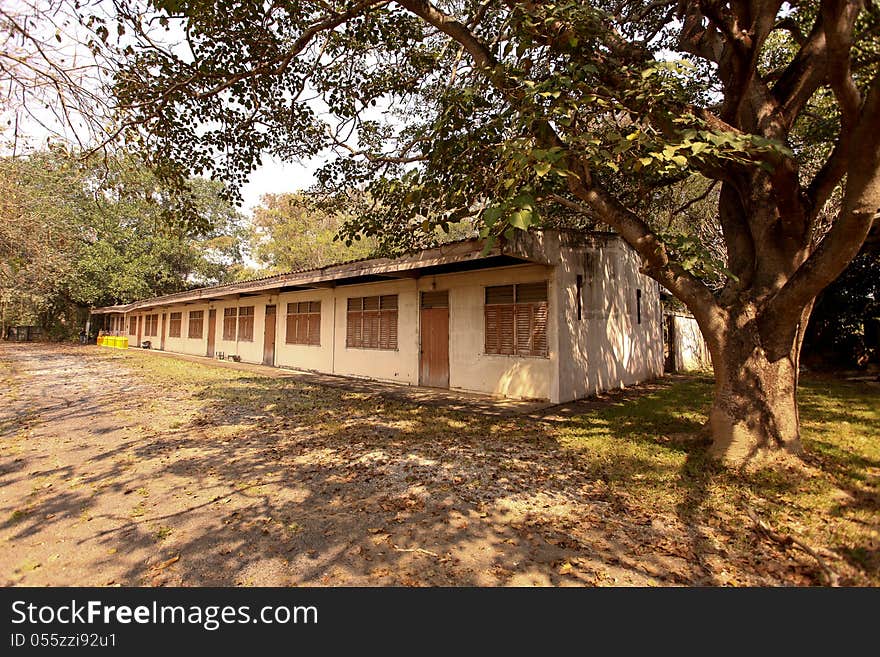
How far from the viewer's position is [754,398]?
4.90 meters

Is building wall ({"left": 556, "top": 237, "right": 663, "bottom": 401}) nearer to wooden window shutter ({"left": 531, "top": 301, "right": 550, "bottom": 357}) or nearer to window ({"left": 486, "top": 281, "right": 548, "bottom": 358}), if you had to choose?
wooden window shutter ({"left": 531, "top": 301, "right": 550, "bottom": 357})

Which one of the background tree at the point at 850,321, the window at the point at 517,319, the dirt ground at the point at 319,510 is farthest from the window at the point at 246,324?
the background tree at the point at 850,321

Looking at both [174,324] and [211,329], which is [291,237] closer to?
[174,324]

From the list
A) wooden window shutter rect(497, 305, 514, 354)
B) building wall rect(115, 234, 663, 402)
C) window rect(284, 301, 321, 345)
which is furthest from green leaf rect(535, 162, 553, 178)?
window rect(284, 301, 321, 345)

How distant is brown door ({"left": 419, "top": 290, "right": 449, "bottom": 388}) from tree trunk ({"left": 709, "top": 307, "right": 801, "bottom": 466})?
22.2 ft

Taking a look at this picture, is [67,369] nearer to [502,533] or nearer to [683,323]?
[502,533]

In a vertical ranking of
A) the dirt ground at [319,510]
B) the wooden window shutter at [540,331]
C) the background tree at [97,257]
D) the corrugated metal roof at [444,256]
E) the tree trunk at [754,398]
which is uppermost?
the background tree at [97,257]

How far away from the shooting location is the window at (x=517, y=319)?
365 inches

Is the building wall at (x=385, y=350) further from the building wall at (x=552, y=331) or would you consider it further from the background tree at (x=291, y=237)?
the background tree at (x=291, y=237)

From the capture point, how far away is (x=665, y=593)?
264 centimetres

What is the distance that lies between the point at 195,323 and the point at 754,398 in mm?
25762

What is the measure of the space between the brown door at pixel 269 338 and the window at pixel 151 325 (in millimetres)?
15788

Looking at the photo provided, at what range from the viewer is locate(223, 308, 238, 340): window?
803 inches

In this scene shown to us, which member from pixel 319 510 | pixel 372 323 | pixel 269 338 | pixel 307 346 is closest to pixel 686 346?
pixel 372 323
